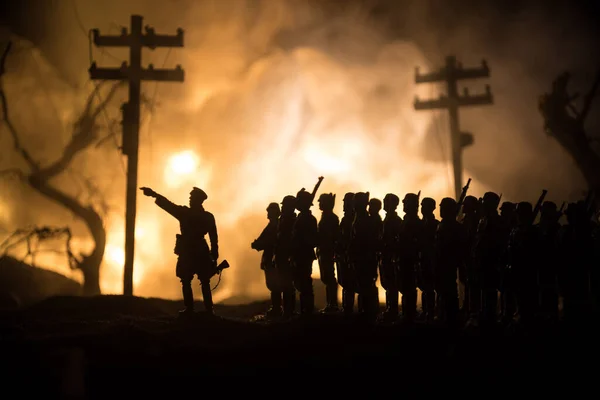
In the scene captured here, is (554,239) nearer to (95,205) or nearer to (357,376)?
(357,376)

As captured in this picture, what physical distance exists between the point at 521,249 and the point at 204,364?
5.63 meters

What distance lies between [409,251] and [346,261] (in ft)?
4.06

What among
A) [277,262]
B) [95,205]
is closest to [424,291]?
[277,262]

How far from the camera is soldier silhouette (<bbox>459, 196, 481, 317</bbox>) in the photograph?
1035cm

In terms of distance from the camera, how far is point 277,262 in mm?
11273

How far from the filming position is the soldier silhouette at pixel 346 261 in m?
10.6

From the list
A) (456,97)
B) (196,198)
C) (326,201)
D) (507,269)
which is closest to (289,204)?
(326,201)

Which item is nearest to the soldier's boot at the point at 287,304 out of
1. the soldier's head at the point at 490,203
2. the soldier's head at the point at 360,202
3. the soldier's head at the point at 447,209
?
the soldier's head at the point at 360,202

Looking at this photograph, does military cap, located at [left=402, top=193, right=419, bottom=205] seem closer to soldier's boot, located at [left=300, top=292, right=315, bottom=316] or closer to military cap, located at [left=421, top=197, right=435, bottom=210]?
military cap, located at [left=421, top=197, right=435, bottom=210]

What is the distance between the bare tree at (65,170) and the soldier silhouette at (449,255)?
23998 mm

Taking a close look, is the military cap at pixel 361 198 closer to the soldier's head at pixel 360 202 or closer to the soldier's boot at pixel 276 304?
the soldier's head at pixel 360 202

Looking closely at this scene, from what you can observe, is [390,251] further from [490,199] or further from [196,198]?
[196,198]

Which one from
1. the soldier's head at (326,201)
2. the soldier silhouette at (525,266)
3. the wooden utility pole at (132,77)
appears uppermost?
the wooden utility pole at (132,77)

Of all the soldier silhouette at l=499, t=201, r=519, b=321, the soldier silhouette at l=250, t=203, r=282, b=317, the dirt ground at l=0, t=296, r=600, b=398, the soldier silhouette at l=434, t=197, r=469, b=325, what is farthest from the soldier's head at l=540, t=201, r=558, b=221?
the soldier silhouette at l=250, t=203, r=282, b=317
